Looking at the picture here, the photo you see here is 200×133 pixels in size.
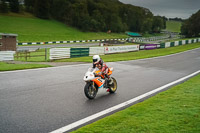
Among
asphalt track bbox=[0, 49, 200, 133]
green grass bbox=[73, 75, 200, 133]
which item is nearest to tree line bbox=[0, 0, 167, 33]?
asphalt track bbox=[0, 49, 200, 133]

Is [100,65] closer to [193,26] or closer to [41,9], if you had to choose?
[41,9]

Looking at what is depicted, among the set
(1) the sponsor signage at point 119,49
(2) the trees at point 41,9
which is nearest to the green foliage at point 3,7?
(2) the trees at point 41,9

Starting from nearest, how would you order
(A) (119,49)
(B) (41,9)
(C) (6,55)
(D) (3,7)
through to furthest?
1. (C) (6,55)
2. (A) (119,49)
3. (D) (3,7)
4. (B) (41,9)

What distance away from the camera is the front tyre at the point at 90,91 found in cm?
781

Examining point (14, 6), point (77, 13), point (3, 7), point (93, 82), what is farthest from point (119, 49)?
point (14, 6)

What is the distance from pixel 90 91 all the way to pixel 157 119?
122 inches

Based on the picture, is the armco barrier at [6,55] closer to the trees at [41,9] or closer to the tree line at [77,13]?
the tree line at [77,13]

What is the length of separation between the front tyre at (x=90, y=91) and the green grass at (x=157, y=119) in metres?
1.85

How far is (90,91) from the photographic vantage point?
8.04 metres

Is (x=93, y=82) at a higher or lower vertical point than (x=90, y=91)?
higher

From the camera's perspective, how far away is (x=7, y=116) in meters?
5.88

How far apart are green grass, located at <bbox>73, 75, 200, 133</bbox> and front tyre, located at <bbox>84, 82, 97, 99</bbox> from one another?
6.07ft

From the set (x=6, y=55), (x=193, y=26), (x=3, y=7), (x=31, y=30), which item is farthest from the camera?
(x=193, y=26)

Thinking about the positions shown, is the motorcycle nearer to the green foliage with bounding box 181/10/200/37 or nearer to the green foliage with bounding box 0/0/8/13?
the green foliage with bounding box 0/0/8/13
